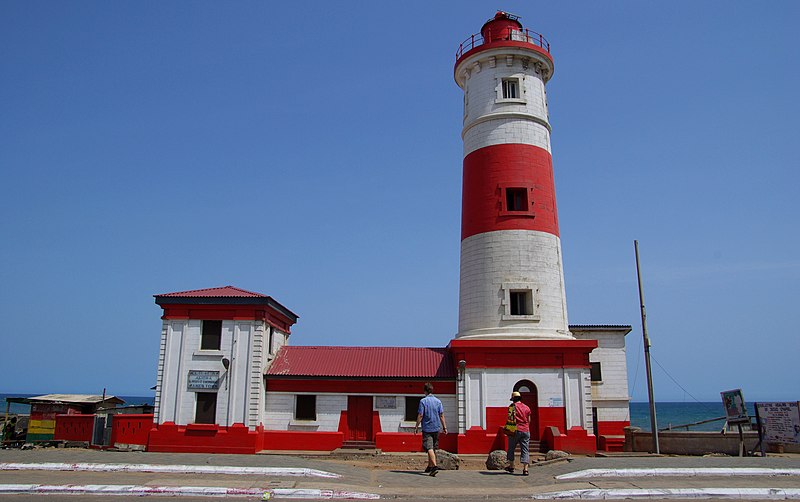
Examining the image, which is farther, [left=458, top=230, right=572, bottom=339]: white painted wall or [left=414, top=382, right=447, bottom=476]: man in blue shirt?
[left=458, top=230, right=572, bottom=339]: white painted wall

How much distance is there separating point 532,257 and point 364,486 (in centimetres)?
1262

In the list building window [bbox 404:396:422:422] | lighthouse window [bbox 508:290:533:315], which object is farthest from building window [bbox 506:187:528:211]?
building window [bbox 404:396:422:422]

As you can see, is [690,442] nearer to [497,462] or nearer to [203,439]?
[497,462]

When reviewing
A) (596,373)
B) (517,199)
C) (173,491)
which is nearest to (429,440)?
(173,491)

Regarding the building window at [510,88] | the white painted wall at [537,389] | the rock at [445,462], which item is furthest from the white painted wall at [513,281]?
the rock at [445,462]

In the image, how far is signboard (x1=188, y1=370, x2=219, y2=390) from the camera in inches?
872

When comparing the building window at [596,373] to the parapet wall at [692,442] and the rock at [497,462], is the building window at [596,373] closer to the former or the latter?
the parapet wall at [692,442]

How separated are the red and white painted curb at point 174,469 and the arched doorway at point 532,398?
33.4 ft

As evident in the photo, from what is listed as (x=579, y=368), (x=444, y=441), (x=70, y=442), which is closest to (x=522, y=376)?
(x=579, y=368)

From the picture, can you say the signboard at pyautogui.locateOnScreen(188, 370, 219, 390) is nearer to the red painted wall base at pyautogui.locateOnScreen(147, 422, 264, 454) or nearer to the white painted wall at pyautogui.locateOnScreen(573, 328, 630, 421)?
the red painted wall base at pyautogui.locateOnScreen(147, 422, 264, 454)

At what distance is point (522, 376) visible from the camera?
2220 centimetres

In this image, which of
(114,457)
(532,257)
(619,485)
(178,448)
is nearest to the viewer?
(619,485)

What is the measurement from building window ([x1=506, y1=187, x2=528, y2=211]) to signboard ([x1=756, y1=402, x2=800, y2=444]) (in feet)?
34.0

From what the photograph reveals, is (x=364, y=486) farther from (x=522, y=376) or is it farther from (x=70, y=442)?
(x=70, y=442)
